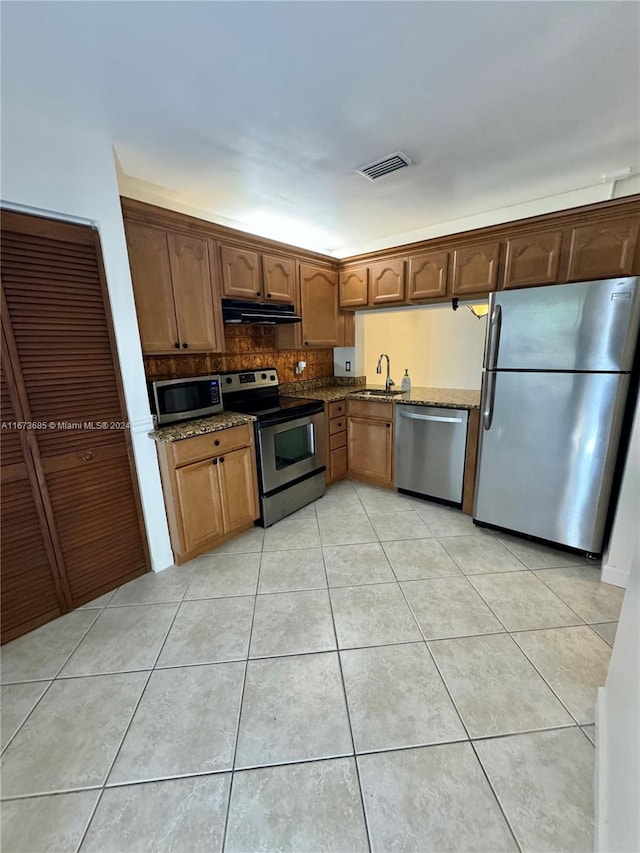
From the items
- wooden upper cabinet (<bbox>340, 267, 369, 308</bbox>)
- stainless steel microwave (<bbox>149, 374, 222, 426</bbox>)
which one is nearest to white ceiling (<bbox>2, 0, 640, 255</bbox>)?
wooden upper cabinet (<bbox>340, 267, 369, 308</bbox>)

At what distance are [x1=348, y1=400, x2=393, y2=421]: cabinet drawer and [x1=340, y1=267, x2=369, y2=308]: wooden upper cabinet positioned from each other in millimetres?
1012

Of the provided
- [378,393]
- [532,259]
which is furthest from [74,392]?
[532,259]

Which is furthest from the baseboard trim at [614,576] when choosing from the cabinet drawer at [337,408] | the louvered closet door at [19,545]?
the louvered closet door at [19,545]

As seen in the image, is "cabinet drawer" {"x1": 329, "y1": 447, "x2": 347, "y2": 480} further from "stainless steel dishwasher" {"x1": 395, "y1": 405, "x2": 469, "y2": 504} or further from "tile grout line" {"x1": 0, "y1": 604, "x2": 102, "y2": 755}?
"tile grout line" {"x1": 0, "y1": 604, "x2": 102, "y2": 755}

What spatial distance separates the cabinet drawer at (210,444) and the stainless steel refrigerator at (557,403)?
1.76 m

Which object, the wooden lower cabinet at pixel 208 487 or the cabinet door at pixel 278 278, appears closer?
the wooden lower cabinet at pixel 208 487

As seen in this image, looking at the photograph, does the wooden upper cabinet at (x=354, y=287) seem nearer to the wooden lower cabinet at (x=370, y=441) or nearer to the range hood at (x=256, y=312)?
the range hood at (x=256, y=312)

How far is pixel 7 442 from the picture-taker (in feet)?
5.34

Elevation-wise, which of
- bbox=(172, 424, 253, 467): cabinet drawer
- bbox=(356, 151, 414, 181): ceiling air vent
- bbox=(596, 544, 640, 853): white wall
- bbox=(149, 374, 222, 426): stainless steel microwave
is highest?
bbox=(356, 151, 414, 181): ceiling air vent

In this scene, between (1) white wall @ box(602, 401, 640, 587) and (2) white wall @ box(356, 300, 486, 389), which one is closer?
(1) white wall @ box(602, 401, 640, 587)

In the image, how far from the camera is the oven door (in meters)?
2.65

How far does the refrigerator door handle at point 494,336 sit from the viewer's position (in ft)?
7.52

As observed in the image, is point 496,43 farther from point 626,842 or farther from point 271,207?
point 626,842

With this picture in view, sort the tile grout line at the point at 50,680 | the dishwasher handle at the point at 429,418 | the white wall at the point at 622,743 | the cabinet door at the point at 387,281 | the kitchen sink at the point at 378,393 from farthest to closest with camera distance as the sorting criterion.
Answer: the kitchen sink at the point at 378,393
the cabinet door at the point at 387,281
the dishwasher handle at the point at 429,418
the tile grout line at the point at 50,680
the white wall at the point at 622,743
